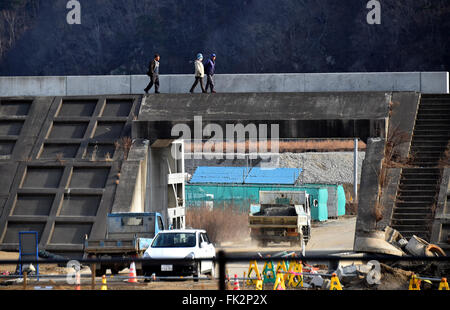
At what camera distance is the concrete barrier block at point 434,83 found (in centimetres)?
3381

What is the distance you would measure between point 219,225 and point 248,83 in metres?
7.03

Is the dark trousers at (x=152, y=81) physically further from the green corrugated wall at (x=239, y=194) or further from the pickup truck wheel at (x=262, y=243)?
the green corrugated wall at (x=239, y=194)

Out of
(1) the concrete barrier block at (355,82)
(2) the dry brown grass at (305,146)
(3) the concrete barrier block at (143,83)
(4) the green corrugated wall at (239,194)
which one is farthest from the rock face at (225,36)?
(3) the concrete barrier block at (143,83)

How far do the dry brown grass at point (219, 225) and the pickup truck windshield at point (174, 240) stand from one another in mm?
14338

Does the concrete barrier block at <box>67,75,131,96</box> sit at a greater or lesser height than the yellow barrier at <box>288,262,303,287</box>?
greater

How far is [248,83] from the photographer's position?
35.6 m

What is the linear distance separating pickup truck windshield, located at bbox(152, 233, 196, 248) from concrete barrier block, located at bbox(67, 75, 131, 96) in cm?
1366

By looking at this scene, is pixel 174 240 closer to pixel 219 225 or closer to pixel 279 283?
pixel 279 283

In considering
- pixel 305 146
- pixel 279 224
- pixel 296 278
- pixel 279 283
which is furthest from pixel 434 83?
pixel 305 146

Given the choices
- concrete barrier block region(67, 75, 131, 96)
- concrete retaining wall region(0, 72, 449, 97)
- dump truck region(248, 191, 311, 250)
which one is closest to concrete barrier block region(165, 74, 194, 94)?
concrete retaining wall region(0, 72, 449, 97)

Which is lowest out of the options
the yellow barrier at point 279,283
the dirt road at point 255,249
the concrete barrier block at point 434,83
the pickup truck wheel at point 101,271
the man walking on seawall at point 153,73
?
the dirt road at point 255,249

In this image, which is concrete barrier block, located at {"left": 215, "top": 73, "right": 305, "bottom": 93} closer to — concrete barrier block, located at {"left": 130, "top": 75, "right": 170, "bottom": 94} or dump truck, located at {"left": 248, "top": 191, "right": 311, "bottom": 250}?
concrete barrier block, located at {"left": 130, "top": 75, "right": 170, "bottom": 94}

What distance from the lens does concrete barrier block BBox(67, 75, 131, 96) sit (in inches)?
1411

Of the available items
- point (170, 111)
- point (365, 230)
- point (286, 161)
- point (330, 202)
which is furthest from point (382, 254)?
point (286, 161)
